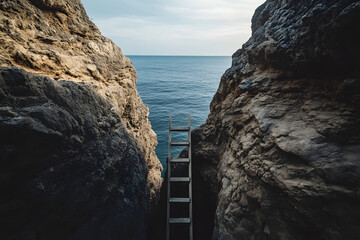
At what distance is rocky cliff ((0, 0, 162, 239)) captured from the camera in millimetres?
2814

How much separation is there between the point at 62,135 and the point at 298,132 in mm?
4689

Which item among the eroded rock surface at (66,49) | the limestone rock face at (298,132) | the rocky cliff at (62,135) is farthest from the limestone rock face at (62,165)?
the limestone rock face at (298,132)

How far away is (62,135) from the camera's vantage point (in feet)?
11.0

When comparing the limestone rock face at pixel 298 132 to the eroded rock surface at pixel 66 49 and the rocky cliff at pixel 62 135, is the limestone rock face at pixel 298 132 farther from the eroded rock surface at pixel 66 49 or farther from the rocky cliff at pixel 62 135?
the eroded rock surface at pixel 66 49

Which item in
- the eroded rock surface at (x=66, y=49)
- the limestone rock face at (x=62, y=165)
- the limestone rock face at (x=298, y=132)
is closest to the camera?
the limestone rock face at (x=62, y=165)

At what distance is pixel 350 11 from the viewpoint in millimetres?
2686

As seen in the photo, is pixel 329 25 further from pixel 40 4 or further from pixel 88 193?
pixel 40 4

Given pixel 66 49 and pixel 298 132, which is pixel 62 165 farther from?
pixel 298 132

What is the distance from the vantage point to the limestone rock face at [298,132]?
2912mm

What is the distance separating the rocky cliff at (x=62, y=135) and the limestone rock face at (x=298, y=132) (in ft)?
9.83

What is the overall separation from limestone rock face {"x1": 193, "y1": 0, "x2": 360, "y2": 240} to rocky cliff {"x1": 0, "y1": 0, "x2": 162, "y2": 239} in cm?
300

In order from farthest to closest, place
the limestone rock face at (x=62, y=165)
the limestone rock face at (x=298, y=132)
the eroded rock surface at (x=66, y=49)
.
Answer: the eroded rock surface at (x=66, y=49) < the limestone rock face at (x=298, y=132) < the limestone rock face at (x=62, y=165)

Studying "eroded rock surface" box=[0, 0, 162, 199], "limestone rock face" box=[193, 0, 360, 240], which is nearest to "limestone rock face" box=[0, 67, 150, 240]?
"eroded rock surface" box=[0, 0, 162, 199]

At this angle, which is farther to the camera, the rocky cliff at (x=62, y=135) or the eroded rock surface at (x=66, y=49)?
the eroded rock surface at (x=66, y=49)
